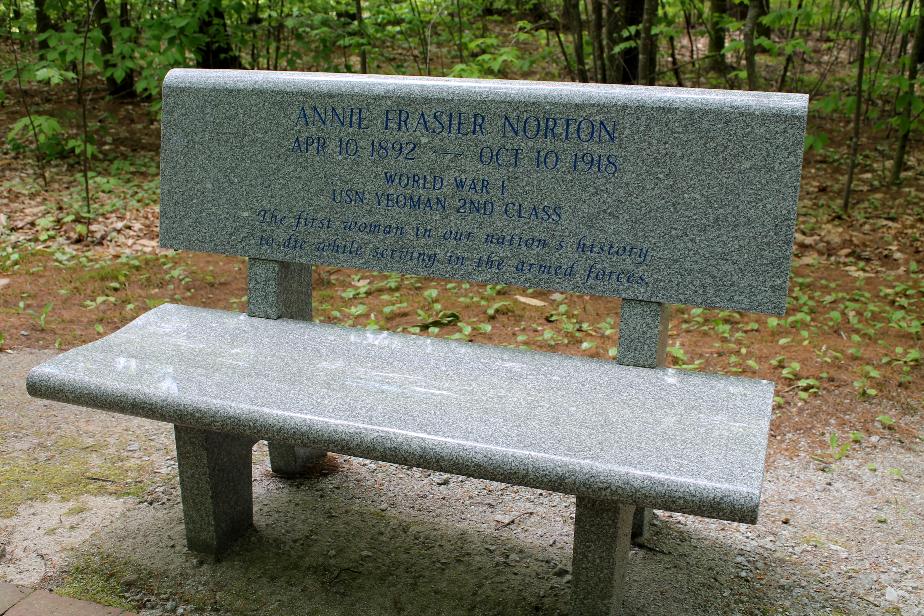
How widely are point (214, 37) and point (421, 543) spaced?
5702mm

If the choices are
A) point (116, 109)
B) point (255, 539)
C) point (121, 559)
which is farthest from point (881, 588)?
point (116, 109)

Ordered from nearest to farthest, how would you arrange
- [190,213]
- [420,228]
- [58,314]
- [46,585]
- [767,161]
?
[767,161] < [46,585] < [420,228] < [190,213] < [58,314]

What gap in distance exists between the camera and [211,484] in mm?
2918

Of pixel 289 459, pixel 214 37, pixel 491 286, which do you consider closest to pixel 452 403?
pixel 289 459

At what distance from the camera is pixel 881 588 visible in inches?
112

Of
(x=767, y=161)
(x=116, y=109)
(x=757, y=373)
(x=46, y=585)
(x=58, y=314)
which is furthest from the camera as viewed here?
(x=116, y=109)

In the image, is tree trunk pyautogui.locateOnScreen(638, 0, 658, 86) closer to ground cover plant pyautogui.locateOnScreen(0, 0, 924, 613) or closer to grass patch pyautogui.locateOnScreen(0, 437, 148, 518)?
ground cover plant pyautogui.locateOnScreen(0, 0, 924, 613)

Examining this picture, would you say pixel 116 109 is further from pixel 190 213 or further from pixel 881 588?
pixel 881 588

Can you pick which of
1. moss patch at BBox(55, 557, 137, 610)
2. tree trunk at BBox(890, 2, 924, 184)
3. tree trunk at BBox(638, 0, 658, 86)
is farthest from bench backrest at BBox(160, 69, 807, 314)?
tree trunk at BBox(890, 2, 924, 184)

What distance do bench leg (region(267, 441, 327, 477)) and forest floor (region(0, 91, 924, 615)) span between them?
0.22 ft

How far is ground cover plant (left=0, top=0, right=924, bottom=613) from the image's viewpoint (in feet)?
12.7

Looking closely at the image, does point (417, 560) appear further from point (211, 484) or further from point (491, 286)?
point (491, 286)

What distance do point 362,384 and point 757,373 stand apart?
8.09 ft

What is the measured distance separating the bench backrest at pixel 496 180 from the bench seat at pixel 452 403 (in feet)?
0.98
